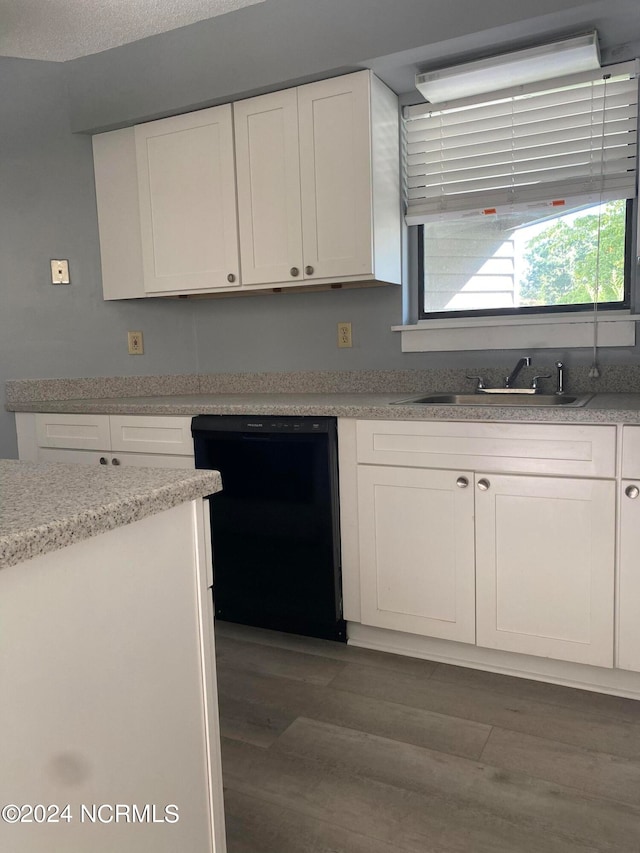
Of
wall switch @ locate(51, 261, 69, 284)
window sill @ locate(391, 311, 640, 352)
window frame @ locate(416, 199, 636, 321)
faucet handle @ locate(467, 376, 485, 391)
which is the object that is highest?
wall switch @ locate(51, 261, 69, 284)

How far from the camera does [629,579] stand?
78.8 inches

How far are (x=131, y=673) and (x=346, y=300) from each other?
2.19 meters

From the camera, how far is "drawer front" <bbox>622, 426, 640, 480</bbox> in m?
1.94

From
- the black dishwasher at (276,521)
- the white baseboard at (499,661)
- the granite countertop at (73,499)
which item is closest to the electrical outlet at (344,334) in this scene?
the black dishwasher at (276,521)

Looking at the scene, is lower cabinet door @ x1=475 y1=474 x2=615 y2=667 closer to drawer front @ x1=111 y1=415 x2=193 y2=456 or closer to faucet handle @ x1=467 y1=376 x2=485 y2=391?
faucet handle @ x1=467 y1=376 x2=485 y2=391

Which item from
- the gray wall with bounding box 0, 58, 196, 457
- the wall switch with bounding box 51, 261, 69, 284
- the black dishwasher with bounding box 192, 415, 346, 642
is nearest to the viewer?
the black dishwasher with bounding box 192, 415, 346, 642

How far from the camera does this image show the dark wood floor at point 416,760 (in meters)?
1.55

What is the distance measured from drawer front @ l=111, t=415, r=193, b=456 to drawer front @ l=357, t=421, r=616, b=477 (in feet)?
2.38

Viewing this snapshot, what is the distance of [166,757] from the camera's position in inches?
43.8

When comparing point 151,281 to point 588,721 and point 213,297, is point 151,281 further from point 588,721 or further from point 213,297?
point 588,721

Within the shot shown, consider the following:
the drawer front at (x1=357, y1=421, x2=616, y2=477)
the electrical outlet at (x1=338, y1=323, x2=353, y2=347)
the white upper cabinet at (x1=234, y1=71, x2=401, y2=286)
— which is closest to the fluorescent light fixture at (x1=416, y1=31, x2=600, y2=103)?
the white upper cabinet at (x1=234, y1=71, x2=401, y2=286)

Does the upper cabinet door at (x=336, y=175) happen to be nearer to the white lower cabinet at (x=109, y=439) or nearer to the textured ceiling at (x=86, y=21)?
the textured ceiling at (x=86, y=21)

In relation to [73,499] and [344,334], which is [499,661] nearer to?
[344,334]

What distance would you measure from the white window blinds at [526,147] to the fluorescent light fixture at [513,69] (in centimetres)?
8
